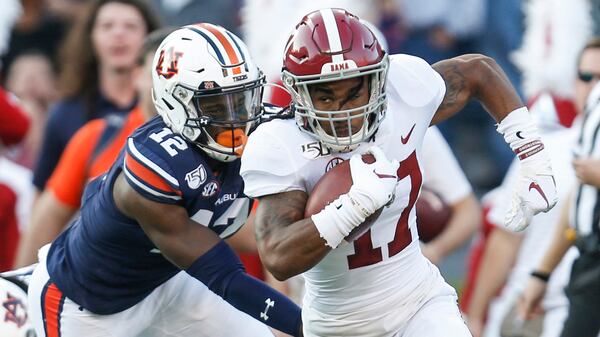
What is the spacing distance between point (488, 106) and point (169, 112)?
1.06m

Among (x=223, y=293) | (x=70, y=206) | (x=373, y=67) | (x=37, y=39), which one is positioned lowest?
(x=37, y=39)

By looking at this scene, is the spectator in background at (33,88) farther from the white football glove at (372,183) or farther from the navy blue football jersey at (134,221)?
the white football glove at (372,183)

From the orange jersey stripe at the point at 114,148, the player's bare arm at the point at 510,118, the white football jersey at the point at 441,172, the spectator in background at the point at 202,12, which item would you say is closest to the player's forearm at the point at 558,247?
the white football jersey at the point at 441,172

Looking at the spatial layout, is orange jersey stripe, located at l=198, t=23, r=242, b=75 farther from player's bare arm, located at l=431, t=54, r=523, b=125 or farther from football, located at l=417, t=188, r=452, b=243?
football, located at l=417, t=188, r=452, b=243

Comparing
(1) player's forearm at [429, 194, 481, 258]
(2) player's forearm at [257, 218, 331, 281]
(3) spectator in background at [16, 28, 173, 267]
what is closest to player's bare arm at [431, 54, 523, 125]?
(2) player's forearm at [257, 218, 331, 281]

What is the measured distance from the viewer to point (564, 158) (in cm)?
689

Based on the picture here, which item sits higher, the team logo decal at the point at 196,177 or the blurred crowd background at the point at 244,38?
the team logo decal at the point at 196,177

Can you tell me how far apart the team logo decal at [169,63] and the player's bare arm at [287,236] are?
71 cm

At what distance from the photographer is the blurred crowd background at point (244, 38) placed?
25.1 ft

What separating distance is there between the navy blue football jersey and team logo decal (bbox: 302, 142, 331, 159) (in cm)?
49

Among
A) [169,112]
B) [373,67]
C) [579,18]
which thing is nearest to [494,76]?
[373,67]

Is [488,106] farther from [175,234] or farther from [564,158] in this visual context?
[564,158]

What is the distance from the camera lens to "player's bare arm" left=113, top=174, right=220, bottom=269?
4758mm

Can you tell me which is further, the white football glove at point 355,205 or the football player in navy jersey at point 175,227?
the football player in navy jersey at point 175,227
